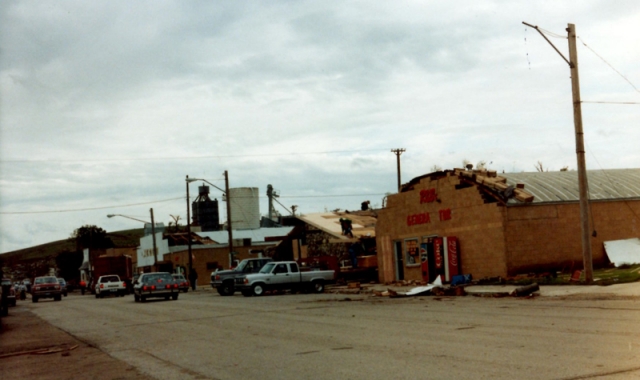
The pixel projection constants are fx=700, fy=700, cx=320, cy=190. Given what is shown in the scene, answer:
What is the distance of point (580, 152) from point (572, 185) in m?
11.2

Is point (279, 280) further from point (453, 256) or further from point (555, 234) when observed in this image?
point (555, 234)

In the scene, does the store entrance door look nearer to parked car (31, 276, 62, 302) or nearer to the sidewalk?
the sidewalk

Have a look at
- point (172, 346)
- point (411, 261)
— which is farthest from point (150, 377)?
point (411, 261)

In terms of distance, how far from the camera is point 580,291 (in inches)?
870

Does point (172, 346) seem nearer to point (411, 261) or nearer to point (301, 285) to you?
point (301, 285)

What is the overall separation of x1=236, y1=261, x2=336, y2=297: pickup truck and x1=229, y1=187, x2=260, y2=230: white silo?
205ft

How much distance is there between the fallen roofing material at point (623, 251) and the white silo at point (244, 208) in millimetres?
70124

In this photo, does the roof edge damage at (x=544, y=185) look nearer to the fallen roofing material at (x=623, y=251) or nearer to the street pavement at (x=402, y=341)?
the fallen roofing material at (x=623, y=251)

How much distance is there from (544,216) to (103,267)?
58154 millimetres

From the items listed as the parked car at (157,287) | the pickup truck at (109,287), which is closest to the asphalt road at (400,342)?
the parked car at (157,287)

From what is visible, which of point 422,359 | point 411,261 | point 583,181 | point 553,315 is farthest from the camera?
point 411,261

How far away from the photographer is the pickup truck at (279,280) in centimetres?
3491

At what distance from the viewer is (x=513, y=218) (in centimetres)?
3034

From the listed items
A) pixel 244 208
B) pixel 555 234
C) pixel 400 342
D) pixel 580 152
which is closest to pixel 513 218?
pixel 555 234
